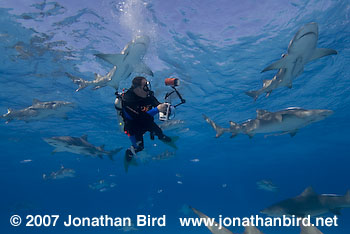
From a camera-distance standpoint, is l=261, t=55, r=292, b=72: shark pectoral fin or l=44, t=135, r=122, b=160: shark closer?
l=261, t=55, r=292, b=72: shark pectoral fin

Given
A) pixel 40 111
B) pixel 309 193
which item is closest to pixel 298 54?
pixel 309 193

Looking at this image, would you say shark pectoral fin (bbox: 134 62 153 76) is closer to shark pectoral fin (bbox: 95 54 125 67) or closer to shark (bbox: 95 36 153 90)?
shark (bbox: 95 36 153 90)

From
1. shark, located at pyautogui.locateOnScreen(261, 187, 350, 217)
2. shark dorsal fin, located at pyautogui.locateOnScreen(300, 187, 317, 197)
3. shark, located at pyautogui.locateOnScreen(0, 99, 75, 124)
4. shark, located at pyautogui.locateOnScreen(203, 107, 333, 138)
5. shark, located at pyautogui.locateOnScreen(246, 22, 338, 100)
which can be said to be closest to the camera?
shark, located at pyautogui.locateOnScreen(246, 22, 338, 100)

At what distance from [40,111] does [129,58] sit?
19.2 feet

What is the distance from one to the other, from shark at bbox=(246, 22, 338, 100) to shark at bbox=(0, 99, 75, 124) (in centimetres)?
882

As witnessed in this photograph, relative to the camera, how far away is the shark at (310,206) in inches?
269

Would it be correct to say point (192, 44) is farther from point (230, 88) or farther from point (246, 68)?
point (230, 88)

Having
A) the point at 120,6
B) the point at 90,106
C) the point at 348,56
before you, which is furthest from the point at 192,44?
the point at 90,106

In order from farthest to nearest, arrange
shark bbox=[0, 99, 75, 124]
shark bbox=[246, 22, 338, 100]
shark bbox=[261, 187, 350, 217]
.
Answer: shark bbox=[0, 99, 75, 124] → shark bbox=[261, 187, 350, 217] → shark bbox=[246, 22, 338, 100]

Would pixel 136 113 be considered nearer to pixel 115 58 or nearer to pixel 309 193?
pixel 115 58

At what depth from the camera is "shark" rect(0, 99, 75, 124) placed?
34.5ft

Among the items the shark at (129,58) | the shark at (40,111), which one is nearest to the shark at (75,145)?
the shark at (40,111)

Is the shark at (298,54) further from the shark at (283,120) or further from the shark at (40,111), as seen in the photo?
the shark at (40,111)

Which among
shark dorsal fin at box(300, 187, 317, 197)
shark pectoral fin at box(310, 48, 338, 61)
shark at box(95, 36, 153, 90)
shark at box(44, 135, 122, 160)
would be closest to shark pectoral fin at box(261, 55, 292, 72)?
shark pectoral fin at box(310, 48, 338, 61)
